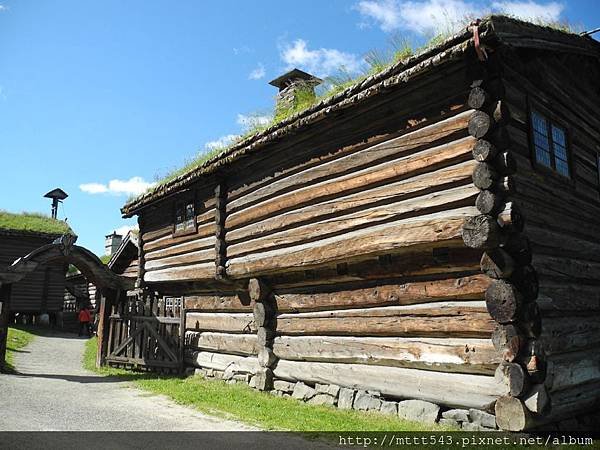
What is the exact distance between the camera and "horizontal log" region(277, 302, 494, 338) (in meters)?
6.46

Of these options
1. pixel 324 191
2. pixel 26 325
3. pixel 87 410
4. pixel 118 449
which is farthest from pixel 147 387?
pixel 26 325

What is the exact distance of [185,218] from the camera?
12641 mm

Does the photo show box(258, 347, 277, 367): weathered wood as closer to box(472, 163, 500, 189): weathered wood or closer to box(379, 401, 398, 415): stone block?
box(379, 401, 398, 415): stone block

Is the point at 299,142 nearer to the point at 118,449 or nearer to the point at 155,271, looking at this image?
the point at 118,449

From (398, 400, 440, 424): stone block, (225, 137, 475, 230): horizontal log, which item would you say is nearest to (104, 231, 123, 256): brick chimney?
(225, 137, 475, 230): horizontal log

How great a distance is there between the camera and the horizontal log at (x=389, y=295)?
6.56m

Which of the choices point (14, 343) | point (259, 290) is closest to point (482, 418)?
point (259, 290)

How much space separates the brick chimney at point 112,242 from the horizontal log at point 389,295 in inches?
1142

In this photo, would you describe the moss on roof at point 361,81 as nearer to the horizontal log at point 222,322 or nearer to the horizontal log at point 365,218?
the horizontal log at point 365,218

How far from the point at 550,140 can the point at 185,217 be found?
8.38m

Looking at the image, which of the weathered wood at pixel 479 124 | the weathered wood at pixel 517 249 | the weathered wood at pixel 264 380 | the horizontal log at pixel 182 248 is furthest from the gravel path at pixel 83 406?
the weathered wood at pixel 479 124

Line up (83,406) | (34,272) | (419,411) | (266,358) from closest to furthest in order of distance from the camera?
(419,411) → (83,406) → (266,358) → (34,272)

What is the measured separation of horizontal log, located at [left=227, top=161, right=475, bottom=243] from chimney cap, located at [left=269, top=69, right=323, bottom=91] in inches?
180

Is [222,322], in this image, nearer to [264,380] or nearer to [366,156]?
[264,380]
